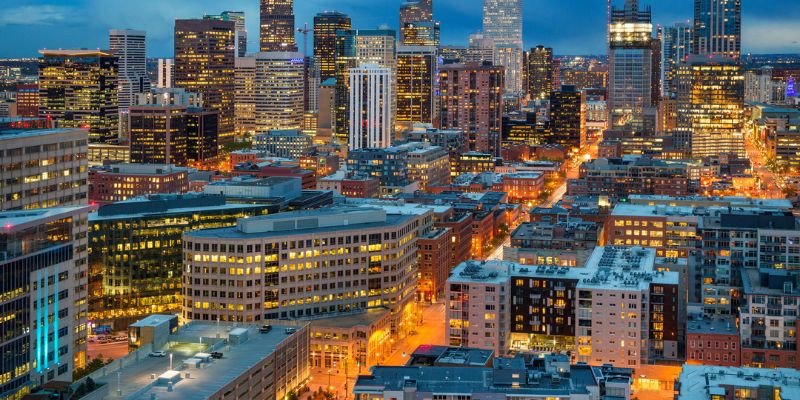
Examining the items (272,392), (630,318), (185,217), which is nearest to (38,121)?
(185,217)

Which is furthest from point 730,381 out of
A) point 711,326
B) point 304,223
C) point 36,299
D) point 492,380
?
point 36,299

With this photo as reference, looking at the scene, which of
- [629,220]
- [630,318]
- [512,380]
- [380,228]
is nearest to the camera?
[512,380]

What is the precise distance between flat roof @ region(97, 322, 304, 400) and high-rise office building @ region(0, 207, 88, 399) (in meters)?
6.65

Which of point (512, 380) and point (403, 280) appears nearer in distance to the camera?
point (512, 380)

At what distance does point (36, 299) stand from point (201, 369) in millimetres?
14064

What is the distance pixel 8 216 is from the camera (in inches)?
3575

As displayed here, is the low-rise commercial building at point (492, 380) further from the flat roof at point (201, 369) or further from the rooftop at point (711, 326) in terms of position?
the rooftop at point (711, 326)

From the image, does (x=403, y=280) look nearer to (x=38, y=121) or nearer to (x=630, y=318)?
(x=630, y=318)

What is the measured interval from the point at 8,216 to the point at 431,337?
165ft

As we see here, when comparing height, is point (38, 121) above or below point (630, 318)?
above

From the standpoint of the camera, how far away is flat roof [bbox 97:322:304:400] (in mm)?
81625

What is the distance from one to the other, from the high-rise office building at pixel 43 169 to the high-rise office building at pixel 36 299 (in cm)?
1141

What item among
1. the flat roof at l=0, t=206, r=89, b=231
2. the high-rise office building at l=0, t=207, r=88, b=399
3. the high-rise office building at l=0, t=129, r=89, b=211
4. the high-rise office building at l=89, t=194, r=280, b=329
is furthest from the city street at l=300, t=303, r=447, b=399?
the high-rise office building at l=0, t=129, r=89, b=211

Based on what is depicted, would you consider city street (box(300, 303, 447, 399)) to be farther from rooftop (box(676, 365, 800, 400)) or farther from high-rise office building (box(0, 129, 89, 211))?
high-rise office building (box(0, 129, 89, 211))
